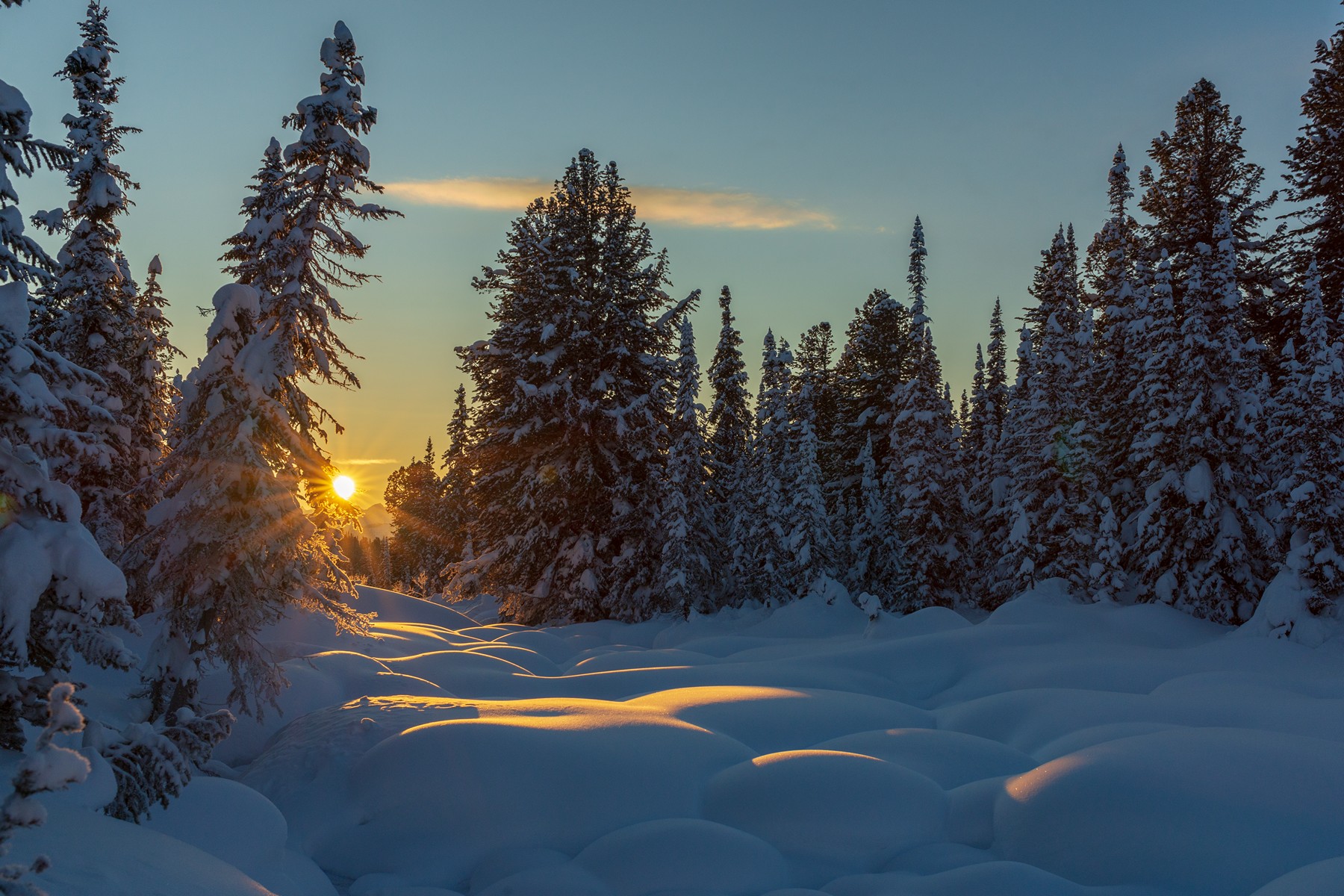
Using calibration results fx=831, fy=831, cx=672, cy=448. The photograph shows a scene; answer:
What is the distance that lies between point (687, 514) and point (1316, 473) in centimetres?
1605

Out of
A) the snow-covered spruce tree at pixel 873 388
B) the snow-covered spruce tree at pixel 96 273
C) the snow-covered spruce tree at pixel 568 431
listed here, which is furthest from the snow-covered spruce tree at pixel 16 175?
the snow-covered spruce tree at pixel 873 388

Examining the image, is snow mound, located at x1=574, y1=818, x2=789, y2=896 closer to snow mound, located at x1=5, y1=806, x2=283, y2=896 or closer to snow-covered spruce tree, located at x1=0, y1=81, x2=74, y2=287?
snow mound, located at x1=5, y1=806, x2=283, y2=896

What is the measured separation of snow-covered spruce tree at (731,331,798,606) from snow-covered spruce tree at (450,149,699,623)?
3.88 metres

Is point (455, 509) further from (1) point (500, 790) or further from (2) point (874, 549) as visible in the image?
(1) point (500, 790)

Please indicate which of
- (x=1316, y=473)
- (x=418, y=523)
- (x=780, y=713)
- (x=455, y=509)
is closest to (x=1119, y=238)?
(x=1316, y=473)

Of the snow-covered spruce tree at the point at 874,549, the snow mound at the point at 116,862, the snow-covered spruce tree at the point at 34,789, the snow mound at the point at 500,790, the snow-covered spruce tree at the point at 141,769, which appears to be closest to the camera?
the snow-covered spruce tree at the point at 34,789

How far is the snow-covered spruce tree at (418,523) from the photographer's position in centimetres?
5909

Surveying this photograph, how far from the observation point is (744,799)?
802 cm

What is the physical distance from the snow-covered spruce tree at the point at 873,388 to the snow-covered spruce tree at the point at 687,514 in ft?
37.5

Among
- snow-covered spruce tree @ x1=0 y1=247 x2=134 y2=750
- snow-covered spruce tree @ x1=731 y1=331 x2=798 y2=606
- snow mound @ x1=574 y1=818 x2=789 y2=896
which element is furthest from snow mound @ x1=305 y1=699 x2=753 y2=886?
snow-covered spruce tree @ x1=731 y1=331 x2=798 y2=606

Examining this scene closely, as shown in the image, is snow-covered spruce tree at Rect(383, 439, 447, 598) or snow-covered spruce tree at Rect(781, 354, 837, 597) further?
snow-covered spruce tree at Rect(383, 439, 447, 598)

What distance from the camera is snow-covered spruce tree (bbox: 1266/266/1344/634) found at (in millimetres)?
16688

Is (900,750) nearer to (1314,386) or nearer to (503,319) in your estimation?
(1314,386)

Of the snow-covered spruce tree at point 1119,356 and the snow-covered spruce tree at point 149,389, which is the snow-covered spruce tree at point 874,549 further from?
the snow-covered spruce tree at point 149,389
